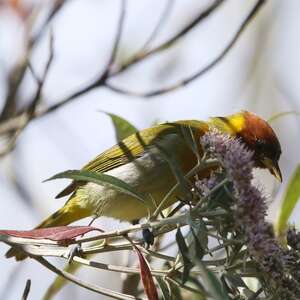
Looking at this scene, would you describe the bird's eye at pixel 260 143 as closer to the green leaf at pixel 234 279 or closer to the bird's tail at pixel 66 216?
the bird's tail at pixel 66 216

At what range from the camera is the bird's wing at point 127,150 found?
145 inches

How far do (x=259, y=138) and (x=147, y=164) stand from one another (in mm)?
578

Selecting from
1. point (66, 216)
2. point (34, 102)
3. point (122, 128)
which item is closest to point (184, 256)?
point (34, 102)

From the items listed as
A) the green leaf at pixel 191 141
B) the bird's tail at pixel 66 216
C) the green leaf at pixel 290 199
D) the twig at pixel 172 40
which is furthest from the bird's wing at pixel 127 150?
the green leaf at pixel 191 141

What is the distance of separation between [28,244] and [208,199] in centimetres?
58

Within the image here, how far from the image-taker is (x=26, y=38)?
11.7 feet

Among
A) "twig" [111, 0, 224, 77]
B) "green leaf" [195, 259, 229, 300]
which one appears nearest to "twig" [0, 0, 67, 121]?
"twig" [111, 0, 224, 77]

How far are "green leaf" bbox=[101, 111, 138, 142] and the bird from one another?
0.05 m

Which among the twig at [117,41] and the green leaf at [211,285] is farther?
the twig at [117,41]

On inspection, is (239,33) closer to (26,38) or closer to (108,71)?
(108,71)

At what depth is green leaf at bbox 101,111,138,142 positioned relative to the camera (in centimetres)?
344

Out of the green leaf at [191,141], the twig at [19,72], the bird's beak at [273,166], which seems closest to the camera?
the green leaf at [191,141]

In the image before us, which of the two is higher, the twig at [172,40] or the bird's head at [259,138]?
the twig at [172,40]

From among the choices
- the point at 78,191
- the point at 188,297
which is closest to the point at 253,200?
the point at 188,297
